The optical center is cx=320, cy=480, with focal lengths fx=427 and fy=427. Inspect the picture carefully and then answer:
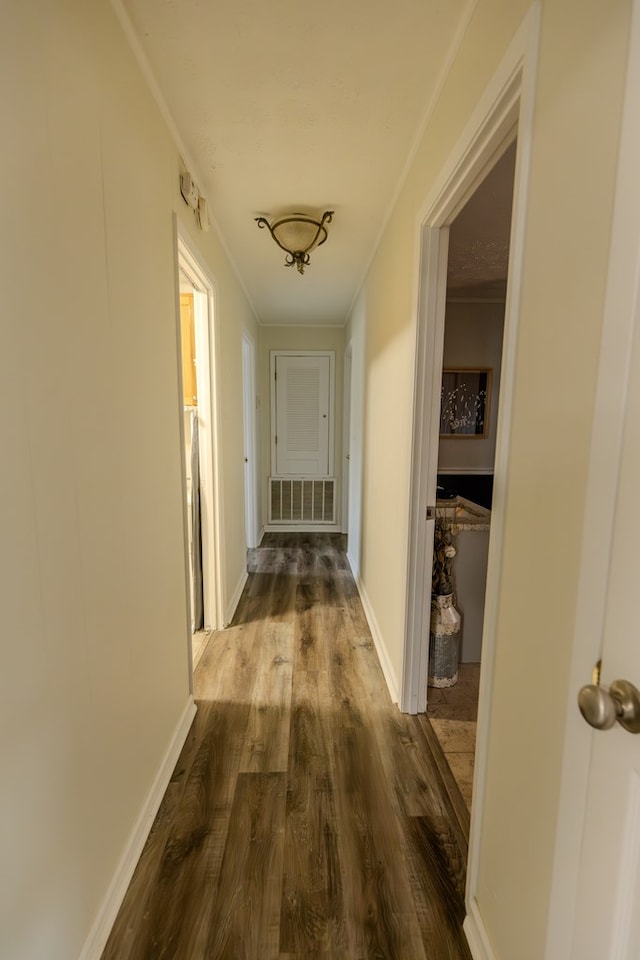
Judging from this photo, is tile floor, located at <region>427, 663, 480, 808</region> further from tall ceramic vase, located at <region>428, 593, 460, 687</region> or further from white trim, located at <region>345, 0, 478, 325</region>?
white trim, located at <region>345, 0, 478, 325</region>

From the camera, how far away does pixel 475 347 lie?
4.09 meters

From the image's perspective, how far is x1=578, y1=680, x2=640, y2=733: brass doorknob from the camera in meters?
0.56

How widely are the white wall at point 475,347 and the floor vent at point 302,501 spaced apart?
1433 millimetres

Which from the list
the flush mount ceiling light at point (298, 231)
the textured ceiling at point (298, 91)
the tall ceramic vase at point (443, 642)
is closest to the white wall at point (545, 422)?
the textured ceiling at point (298, 91)

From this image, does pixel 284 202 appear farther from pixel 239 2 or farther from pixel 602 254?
pixel 602 254

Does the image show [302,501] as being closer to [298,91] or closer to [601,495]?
[298,91]

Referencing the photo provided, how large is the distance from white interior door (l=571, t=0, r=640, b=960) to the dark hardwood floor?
2.45ft

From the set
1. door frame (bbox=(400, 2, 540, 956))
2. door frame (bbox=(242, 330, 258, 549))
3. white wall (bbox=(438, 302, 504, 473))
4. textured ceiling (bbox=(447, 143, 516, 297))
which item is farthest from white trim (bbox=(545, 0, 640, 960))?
white wall (bbox=(438, 302, 504, 473))

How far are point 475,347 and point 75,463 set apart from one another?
3938mm

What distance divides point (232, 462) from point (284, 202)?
5.22 ft

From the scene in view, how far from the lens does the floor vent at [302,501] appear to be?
16.4 feet

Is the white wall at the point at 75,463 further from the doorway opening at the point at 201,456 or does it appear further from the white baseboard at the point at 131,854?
the doorway opening at the point at 201,456

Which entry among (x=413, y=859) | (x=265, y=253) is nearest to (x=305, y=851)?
(x=413, y=859)

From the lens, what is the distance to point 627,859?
22.4 inches
